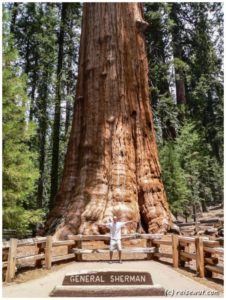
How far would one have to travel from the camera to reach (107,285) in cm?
668

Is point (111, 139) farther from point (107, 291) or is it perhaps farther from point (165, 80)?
point (165, 80)

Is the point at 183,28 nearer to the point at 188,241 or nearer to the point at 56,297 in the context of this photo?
the point at 188,241

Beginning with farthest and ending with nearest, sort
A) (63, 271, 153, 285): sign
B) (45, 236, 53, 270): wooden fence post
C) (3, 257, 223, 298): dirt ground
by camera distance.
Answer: (45, 236, 53, 270): wooden fence post
(3, 257, 223, 298): dirt ground
(63, 271, 153, 285): sign

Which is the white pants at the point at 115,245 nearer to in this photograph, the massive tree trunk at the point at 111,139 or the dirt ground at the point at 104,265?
the dirt ground at the point at 104,265

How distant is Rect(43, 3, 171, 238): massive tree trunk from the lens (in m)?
12.1

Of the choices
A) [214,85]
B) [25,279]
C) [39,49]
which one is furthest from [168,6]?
[25,279]

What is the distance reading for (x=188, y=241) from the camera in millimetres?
9188

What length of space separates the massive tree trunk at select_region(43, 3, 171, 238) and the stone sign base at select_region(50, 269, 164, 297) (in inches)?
177

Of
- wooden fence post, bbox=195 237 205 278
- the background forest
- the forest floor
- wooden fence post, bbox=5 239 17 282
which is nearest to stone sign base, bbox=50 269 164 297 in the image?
the forest floor

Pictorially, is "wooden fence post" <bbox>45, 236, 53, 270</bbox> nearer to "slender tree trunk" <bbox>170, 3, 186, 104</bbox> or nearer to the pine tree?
the pine tree

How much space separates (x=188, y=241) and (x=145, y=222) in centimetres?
337

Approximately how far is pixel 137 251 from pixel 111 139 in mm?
4043

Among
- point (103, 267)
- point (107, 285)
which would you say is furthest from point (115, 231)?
point (107, 285)

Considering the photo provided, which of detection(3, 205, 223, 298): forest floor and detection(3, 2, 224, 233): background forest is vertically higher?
detection(3, 2, 224, 233): background forest
